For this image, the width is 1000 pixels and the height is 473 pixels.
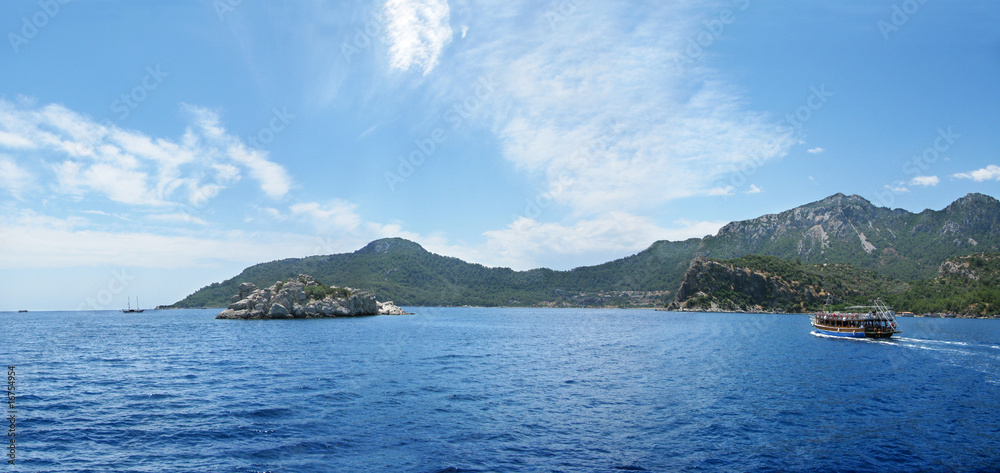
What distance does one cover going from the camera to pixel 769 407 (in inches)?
1261

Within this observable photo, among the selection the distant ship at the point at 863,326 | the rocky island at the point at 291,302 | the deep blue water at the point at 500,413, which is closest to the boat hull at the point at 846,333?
the distant ship at the point at 863,326

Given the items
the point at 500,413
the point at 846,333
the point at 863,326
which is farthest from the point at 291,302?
the point at 863,326

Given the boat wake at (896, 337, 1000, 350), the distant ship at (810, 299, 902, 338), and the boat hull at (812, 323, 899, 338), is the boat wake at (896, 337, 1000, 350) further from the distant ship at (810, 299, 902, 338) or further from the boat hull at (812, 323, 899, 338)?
the distant ship at (810, 299, 902, 338)

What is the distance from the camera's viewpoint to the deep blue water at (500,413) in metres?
21.2

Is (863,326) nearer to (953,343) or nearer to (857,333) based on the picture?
(857,333)

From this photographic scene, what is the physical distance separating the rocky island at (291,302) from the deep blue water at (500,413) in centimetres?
9596

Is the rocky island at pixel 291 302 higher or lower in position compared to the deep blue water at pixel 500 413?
higher

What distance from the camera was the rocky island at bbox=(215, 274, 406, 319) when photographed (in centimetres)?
A: 15050

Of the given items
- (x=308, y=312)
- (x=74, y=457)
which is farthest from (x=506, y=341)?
(x=308, y=312)

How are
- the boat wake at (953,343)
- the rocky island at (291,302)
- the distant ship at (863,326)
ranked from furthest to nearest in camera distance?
1. the rocky island at (291,302)
2. the distant ship at (863,326)
3. the boat wake at (953,343)

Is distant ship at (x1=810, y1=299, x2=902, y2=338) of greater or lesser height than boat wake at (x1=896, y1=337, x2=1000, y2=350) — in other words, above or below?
above

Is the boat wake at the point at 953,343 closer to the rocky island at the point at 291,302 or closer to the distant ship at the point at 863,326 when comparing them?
the distant ship at the point at 863,326

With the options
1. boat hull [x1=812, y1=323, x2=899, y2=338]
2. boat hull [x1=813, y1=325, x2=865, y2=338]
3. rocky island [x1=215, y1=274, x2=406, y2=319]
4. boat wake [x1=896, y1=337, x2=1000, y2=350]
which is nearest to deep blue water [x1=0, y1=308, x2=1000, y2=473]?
boat wake [x1=896, y1=337, x2=1000, y2=350]

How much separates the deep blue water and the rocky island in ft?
315
